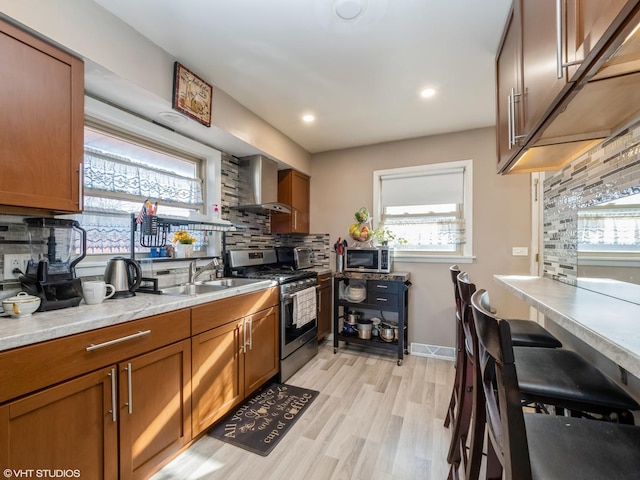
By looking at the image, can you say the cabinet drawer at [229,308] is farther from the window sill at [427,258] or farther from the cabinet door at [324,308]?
the window sill at [427,258]

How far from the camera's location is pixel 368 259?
3098mm

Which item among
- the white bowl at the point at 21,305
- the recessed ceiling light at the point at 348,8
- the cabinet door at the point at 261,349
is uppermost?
the recessed ceiling light at the point at 348,8

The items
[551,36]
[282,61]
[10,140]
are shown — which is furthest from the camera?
[282,61]

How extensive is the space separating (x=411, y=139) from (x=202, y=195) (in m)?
2.35

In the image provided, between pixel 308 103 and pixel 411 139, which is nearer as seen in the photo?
pixel 308 103

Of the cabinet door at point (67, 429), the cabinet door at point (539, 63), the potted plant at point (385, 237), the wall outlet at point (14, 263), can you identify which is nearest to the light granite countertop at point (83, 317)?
the cabinet door at point (67, 429)

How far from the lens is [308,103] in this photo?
8.16 ft

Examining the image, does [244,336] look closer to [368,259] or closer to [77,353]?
[77,353]

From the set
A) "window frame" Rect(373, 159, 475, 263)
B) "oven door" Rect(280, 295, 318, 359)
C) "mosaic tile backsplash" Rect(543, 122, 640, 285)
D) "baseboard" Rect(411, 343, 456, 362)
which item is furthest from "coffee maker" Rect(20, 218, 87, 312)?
"baseboard" Rect(411, 343, 456, 362)

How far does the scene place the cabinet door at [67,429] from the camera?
37.9 inches

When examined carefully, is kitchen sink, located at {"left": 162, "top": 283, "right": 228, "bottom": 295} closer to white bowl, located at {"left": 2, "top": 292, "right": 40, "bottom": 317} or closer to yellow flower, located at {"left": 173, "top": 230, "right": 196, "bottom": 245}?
yellow flower, located at {"left": 173, "top": 230, "right": 196, "bottom": 245}

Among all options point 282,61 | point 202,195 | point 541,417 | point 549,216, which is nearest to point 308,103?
point 282,61

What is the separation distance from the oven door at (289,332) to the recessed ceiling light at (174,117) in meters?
1.59

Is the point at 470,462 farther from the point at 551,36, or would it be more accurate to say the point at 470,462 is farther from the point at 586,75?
the point at 551,36
